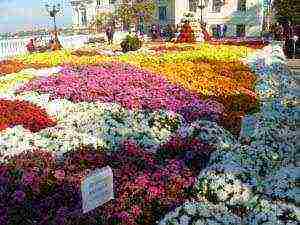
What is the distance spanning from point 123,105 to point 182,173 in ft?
16.2

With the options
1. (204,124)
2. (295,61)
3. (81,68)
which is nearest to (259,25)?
(295,61)

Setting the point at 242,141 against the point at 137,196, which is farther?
the point at 242,141

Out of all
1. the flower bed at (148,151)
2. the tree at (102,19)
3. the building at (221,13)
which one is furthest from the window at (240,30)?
the flower bed at (148,151)

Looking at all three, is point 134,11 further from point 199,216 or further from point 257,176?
point 199,216

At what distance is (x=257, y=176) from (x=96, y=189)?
7.44 feet

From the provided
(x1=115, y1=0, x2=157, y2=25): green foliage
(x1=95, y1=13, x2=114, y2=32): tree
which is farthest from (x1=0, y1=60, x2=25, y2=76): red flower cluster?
(x1=115, y1=0, x2=157, y2=25): green foliage

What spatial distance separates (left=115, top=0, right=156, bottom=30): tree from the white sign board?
62.3 metres

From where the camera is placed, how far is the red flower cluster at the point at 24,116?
1070 cm

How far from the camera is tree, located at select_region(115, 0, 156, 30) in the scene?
67.9 m

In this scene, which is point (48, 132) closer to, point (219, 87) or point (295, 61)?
point (219, 87)

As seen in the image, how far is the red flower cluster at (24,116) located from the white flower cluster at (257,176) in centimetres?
354

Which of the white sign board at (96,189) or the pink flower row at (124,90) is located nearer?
the white sign board at (96,189)

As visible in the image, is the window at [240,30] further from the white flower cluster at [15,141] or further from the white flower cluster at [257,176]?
the white flower cluster at [15,141]

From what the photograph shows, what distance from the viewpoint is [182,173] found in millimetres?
7551
